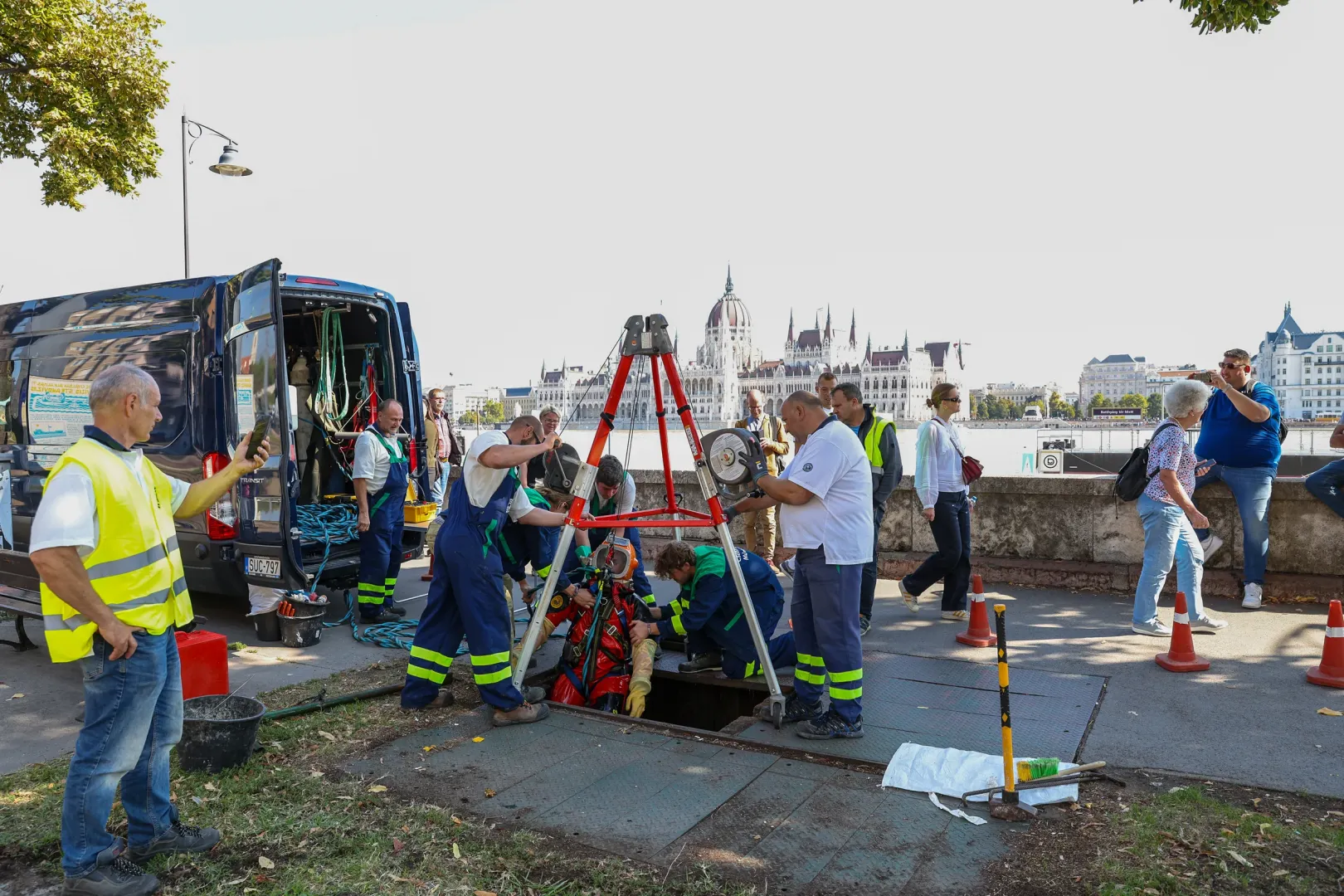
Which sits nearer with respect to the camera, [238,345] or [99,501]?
[99,501]

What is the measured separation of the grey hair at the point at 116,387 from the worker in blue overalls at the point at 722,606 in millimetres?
3023

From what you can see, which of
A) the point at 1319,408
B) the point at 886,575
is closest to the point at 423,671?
the point at 886,575

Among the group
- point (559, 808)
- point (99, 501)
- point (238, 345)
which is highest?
point (238, 345)

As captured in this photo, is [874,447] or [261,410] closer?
[261,410]

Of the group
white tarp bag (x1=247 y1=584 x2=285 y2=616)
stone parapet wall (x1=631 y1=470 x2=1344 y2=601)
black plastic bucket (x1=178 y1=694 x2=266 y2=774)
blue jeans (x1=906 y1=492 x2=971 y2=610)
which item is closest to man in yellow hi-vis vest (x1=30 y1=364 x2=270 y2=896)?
black plastic bucket (x1=178 y1=694 x2=266 y2=774)

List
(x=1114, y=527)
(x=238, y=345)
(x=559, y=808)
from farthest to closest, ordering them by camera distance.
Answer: (x=1114, y=527) → (x=238, y=345) → (x=559, y=808)

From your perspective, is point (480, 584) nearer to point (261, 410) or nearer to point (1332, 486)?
point (261, 410)

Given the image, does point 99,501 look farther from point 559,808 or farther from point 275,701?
point 275,701

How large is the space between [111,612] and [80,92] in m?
11.2

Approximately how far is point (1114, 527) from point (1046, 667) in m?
3.04

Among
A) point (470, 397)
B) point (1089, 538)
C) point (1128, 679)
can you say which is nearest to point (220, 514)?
point (1128, 679)

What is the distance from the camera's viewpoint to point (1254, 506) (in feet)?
23.9

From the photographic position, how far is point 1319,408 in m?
128

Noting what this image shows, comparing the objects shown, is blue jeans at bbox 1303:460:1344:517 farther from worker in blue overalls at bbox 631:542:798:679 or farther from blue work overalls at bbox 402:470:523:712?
blue work overalls at bbox 402:470:523:712
